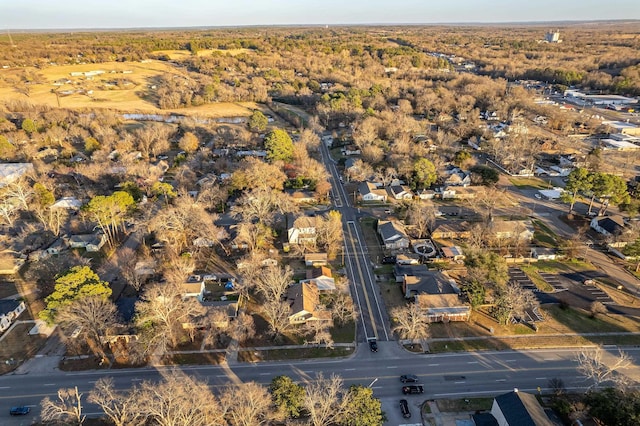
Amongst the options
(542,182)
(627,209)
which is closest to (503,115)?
(542,182)

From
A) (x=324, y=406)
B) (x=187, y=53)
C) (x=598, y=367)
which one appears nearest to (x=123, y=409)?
(x=324, y=406)

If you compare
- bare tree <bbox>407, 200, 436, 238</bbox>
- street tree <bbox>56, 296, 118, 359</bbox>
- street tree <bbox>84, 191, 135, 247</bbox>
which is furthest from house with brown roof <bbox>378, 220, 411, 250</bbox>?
street tree <bbox>84, 191, 135, 247</bbox>

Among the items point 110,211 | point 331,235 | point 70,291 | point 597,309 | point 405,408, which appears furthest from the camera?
point 110,211

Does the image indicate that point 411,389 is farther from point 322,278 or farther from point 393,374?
point 322,278

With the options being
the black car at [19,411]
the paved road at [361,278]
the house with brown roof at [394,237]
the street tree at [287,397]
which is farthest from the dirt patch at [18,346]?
the house with brown roof at [394,237]

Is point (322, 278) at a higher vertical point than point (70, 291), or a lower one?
lower

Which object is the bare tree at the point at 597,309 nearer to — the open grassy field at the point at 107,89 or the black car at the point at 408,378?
the black car at the point at 408,378

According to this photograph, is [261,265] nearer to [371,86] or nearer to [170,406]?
[170,406]
